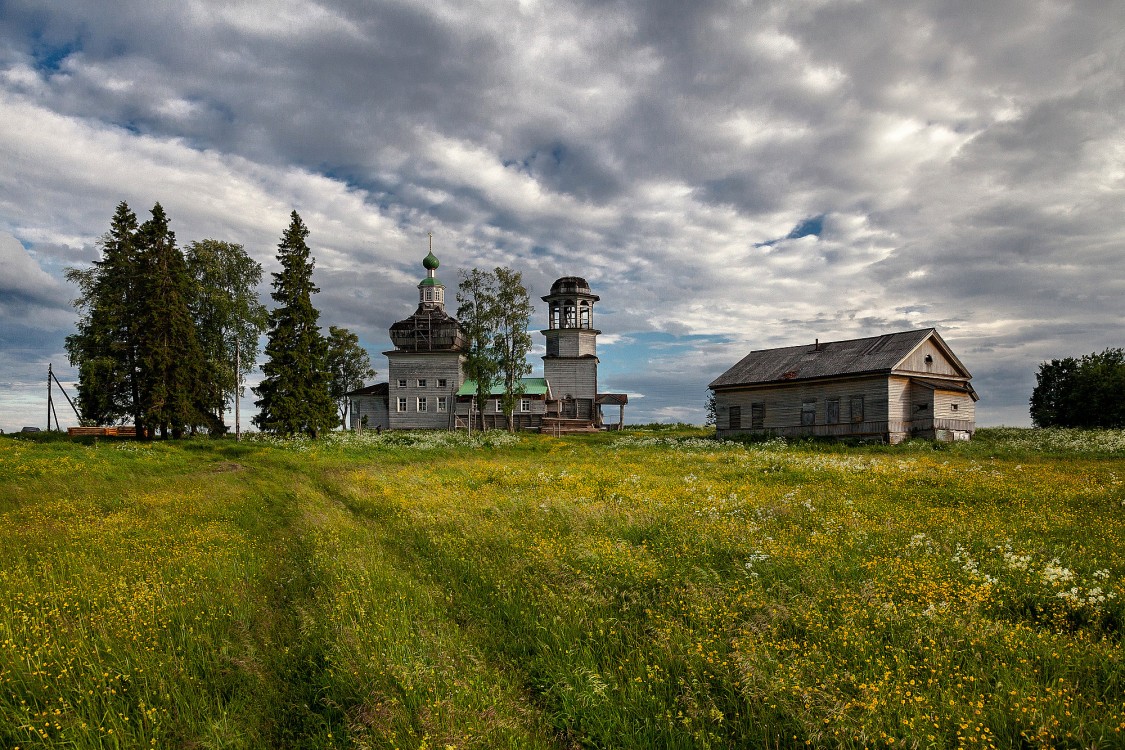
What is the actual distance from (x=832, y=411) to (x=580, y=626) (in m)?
34.9

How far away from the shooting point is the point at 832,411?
1427 inches

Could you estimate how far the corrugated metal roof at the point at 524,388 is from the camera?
5319 centimetres

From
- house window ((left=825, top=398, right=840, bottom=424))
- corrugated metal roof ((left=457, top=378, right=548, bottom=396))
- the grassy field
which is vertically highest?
corrugated metal roof ((left=457, top=378, right=548, bottom=396))

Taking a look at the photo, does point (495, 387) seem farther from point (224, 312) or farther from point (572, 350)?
point (224, 312)

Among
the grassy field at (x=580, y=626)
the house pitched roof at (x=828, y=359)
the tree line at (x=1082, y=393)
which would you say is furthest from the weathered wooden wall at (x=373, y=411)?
the tree line at (x=1082, y=393)

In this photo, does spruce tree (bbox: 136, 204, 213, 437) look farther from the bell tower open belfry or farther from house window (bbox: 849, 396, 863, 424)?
house window (bbox: 849, 396, 863, 424)

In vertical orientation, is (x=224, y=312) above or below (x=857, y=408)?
above

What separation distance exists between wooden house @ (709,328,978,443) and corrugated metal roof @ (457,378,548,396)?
17.9 m

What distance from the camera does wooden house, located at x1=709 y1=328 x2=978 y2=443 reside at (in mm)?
33531

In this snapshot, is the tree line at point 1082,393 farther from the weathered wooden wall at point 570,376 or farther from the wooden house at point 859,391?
the weathered wooden wall at point 570,376

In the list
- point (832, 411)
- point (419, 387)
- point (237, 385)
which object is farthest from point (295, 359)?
point (832, 411)

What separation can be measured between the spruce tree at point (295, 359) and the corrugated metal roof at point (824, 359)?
92.8 feet

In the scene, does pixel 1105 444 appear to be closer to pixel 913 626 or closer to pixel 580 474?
pixel 580 474

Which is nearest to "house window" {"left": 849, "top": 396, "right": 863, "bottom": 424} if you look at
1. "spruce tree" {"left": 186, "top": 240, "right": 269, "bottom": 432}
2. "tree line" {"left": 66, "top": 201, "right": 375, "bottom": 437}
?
"tree line" {"left": 66, "top": 201, "right": 375, "bottom": 437}
